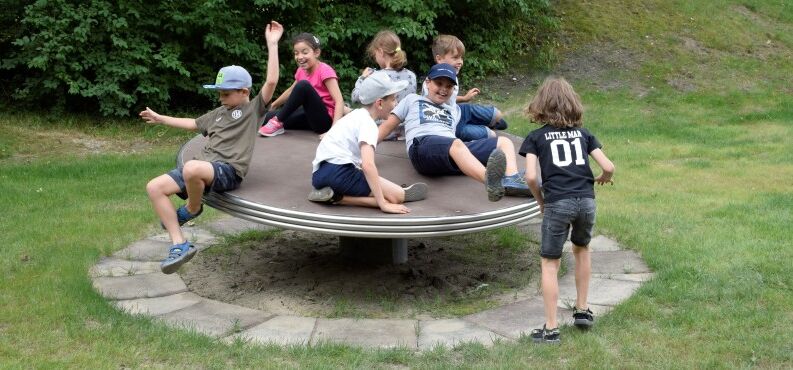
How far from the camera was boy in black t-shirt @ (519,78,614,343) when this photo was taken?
4551 millimetres

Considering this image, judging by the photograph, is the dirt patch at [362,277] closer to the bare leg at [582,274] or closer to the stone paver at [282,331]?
the stone paver at [282,331]

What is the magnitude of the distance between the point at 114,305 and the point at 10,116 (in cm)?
736

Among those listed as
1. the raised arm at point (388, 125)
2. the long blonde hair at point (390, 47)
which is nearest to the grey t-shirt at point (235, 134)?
the raised arm at point (388, 125)

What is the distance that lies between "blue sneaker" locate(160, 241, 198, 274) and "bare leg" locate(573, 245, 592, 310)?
Answer: 7.02 ft

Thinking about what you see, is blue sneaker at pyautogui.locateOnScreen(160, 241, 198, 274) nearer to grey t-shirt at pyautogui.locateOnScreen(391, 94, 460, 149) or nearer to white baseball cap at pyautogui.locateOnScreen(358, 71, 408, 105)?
white baseball cap at pyautogui.locateOnScreen(358, 71, 408, 105)

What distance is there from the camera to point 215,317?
16.8ft

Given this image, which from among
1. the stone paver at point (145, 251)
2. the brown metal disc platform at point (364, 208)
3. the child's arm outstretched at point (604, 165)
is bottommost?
the stone paver at point (145, 251)

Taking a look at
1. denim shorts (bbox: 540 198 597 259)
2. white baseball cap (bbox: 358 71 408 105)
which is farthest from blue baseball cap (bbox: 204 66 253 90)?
denim shorts (bbox: 540 198 597 259)

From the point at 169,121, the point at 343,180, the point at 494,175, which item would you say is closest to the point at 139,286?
the point at 169,121

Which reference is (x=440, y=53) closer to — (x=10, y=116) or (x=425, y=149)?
(x=425, y=149)

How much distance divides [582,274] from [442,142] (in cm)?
140

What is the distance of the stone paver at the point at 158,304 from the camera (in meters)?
5.20

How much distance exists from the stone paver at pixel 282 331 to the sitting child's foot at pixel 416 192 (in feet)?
2.94

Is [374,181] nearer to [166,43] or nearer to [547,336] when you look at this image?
Answer: [547,336]
